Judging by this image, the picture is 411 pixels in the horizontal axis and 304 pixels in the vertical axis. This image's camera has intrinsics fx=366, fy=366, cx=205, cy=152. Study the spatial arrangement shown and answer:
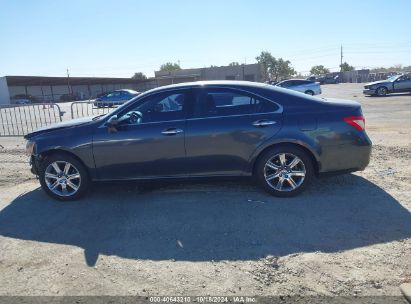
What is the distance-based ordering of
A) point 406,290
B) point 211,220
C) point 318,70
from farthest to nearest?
point 318,70 < point 211,220 < point 406,290

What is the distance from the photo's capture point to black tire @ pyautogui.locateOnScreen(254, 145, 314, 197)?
5.07m

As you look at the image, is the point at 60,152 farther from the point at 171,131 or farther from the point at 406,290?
the point at 406,290

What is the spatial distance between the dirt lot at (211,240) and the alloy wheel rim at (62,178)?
218 mm

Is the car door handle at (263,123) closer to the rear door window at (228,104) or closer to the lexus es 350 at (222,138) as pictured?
the lexus es 350 at (222,138)

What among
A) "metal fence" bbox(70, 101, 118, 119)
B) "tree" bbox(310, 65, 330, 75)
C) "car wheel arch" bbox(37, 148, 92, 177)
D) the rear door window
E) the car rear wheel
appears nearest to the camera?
the rear door window

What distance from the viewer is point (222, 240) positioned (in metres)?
4.00

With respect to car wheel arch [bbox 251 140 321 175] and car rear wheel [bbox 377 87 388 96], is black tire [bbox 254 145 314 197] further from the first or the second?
car rear wheel [bbox 377 87 388 96]

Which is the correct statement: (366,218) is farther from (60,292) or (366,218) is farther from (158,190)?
(60,292)

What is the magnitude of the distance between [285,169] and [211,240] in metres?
1.69

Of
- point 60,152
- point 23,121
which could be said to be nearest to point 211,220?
point 60,152

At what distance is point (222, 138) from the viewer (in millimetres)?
5078

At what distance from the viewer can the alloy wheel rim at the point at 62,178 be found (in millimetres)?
5438

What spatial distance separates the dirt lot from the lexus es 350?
0.43m

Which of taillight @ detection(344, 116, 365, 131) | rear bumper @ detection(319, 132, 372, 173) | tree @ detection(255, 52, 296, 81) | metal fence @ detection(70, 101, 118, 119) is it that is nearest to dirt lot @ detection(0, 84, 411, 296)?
rear bumper @ detection(319, 132, 372, 173)
